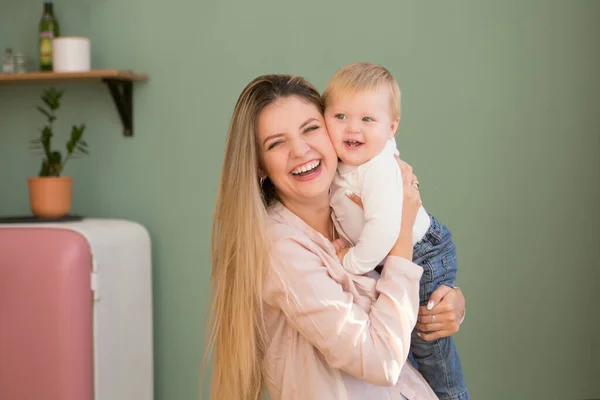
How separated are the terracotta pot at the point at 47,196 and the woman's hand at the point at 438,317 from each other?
5.71ft

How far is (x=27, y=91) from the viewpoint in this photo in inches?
132

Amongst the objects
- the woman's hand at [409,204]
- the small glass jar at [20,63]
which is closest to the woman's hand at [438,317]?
the woman's hand at [409,204]

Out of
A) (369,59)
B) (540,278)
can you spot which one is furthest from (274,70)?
(540,278)

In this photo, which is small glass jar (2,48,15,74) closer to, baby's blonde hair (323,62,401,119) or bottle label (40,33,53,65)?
bottle label (40,33,53,65)

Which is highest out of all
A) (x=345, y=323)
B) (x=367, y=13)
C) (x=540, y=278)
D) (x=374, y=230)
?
(x=367, y=13)

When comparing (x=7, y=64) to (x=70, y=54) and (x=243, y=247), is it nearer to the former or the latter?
(x=70, y=54)

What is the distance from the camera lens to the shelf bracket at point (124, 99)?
311 cm

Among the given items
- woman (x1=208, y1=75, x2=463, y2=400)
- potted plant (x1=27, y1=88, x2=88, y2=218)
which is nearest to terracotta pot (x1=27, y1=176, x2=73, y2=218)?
potted plant (x1=27, y1=88, x2=88, y2=218)

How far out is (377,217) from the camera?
167 centimetres

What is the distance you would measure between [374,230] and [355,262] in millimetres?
89

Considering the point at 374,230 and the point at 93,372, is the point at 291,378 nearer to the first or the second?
the point at 374,230

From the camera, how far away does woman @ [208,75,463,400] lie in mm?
1592

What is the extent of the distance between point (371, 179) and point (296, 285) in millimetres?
301

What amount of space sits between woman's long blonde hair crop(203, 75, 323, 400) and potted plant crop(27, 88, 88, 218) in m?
1.40
